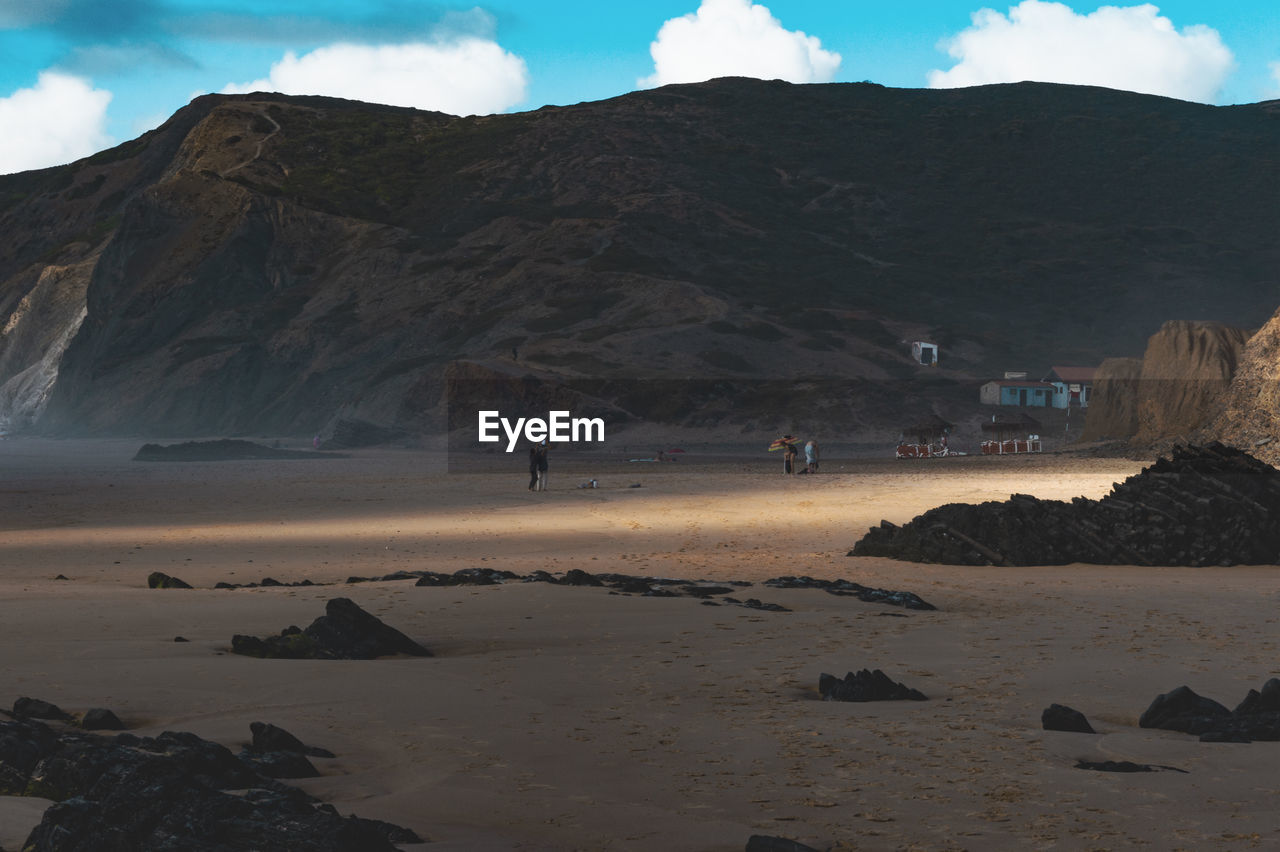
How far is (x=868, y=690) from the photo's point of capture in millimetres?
7797

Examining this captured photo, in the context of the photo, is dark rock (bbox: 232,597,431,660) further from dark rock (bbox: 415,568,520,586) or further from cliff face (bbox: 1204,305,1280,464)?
cliff face (bbox: 1204,305,1280,464)

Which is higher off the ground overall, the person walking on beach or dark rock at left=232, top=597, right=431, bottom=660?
the person walking on beach

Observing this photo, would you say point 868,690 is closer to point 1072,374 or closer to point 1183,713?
point 1183,713

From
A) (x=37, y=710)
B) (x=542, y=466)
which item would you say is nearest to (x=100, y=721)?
(x=37, y=710)

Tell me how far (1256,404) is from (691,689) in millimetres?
28860

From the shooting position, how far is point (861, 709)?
7535mm

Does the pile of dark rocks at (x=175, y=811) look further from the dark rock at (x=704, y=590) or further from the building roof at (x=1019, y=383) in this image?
the building roof at (x=1019, y=383)

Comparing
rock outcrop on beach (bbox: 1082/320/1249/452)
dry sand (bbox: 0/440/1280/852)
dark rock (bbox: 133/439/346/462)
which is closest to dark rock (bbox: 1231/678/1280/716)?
dry sand (bbox: 0/440/1280/852)

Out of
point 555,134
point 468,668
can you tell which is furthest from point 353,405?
point 468,668

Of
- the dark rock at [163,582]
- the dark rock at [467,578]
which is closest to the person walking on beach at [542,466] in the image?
the dark rock at [467,578]

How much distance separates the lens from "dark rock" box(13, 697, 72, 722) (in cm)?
663

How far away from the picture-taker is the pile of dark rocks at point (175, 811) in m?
4.25

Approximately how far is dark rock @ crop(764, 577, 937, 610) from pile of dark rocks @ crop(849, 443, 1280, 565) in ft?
9.44

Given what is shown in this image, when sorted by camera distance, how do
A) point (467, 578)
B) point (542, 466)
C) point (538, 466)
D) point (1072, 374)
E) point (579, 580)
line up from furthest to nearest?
point (1072, 374)
point (538, 466)
point (542, 466)
point (467, 578)
point (579, 580)
